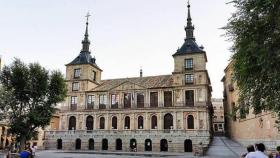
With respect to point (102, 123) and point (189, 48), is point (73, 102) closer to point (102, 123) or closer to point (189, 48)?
point (102, 123)

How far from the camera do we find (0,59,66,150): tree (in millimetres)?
28875

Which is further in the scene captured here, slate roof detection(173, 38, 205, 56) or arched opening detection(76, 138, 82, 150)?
arched opening detection(76, 138, 82, 150)

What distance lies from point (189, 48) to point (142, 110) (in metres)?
13.7

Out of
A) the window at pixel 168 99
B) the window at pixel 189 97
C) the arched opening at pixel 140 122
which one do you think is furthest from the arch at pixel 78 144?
the window at pixel 189 97

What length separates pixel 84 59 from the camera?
59.7 meters

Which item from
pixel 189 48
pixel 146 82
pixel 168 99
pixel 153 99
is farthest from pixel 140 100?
pixel 189 48

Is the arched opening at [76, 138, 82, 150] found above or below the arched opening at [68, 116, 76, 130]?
below

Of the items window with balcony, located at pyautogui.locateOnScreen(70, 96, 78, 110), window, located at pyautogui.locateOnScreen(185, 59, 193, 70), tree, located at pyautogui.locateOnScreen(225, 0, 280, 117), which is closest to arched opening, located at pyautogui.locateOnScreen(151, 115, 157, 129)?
window, located at pyautogui.locateOnScreen(185, 59, 193, 70)

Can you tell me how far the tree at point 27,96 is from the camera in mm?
28875

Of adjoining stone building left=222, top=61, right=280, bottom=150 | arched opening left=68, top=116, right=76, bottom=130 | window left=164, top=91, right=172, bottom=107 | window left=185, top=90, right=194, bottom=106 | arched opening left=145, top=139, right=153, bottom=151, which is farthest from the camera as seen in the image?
arched opening left=68, top=116, right=76, bottom=130

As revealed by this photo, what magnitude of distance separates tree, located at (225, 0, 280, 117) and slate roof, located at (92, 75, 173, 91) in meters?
37.6

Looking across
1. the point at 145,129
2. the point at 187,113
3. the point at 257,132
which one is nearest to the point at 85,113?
the point at 145,129

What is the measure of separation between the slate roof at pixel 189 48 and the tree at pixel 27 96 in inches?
1047

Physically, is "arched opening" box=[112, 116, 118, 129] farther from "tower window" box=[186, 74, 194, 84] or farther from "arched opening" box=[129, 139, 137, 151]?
"tower window" box=[186, 74, 194, 84]
